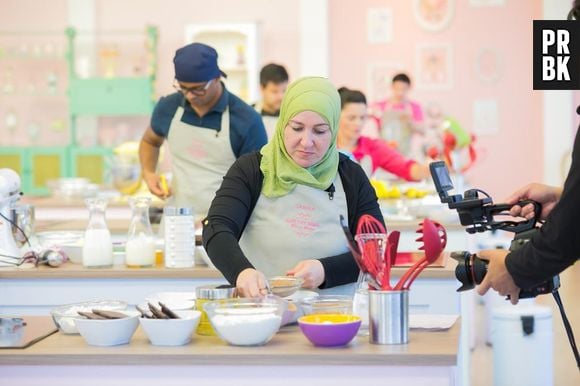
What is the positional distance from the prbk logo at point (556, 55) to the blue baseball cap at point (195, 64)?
154cm

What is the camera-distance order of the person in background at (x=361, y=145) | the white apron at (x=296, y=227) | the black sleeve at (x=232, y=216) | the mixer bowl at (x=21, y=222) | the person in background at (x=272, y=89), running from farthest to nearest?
the person in background at (x=272, y=89) → the person in background at (x=361, y=145) → the mixer bowl at (x=21, y=222) → the white apron at (x=296, y=227) → the black sleeve at (x=232, y=216)

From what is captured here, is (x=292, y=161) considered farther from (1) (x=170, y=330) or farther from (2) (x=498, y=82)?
(2) (x=498, y=82)

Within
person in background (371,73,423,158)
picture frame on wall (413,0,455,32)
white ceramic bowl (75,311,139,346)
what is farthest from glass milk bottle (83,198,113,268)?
picture frame on wall (413,0,455,32)

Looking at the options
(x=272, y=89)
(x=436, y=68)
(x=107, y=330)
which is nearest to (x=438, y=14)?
(x=436, y=68)

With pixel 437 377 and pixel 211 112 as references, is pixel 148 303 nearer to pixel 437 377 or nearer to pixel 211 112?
pixel 437 377

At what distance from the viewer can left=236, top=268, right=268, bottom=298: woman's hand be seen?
259 cm

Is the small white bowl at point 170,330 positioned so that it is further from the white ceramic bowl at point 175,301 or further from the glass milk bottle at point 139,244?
the glass milk bottle at point 139,244

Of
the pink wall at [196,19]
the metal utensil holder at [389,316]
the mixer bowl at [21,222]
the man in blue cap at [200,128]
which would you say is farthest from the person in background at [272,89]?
the pink wall at [196,19]

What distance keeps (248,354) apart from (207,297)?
0.30m

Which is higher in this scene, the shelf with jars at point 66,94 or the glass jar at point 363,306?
the shelf with jars at point 66,94

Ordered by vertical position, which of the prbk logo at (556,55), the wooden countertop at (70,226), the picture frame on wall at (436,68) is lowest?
the wooden countertop at (70,226)

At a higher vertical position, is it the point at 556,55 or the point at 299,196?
the point at 556,55

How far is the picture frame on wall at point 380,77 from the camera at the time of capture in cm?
1019

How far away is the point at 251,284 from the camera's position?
2.60 metres
